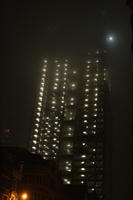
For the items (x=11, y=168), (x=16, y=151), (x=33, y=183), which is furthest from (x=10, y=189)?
(x=16, y=151)

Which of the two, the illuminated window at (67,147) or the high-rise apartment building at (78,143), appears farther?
the illuminated window at (67,147)

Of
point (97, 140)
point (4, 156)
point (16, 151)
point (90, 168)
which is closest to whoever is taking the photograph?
point (4, 156)

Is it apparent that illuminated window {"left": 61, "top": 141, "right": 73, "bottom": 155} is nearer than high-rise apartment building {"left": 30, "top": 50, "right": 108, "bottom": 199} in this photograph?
No

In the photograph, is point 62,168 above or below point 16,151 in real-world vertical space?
above

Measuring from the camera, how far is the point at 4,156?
5394 centimetres

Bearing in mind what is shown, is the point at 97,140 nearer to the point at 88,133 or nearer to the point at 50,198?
the point at 88,133

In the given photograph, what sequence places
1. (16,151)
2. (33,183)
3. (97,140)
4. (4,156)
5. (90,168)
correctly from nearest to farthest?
1. (4,156)
2. (33,183)
3. (16,151)
4. (90,168)
5. (97,140)

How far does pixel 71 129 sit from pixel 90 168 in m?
30.1

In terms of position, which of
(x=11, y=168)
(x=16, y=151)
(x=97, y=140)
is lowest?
(x=11, y=168)

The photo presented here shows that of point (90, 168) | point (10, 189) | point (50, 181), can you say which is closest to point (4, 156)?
point (10, 189)

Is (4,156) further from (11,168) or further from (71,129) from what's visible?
(71,129)

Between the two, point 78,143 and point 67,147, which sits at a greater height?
point 78,143

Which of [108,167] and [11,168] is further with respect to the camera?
[108,167]

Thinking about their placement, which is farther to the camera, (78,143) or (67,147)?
(67,147)
